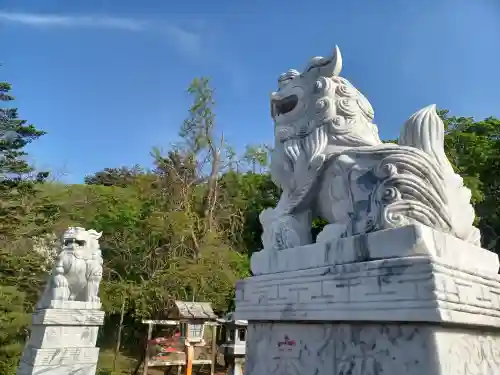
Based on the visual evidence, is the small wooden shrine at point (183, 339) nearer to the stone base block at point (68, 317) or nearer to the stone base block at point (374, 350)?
the stone base block at point (68, 317)

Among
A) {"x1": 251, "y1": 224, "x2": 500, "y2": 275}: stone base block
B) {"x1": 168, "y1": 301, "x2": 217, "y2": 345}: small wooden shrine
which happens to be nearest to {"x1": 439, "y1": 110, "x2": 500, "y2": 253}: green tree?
{"x1": 168, "y1": 301, "x2": 217, "y2": 345}: small wooden shrine

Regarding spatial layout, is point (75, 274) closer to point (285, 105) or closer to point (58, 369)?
point (58, 369)

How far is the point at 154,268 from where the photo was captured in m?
12.0

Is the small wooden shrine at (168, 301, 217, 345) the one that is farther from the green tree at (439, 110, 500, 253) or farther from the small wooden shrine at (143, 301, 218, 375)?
the green tree at (439, 110, 500, 253)

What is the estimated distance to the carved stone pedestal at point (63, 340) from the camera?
19.9 feet

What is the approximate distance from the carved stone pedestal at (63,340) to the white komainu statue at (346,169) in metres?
4.96

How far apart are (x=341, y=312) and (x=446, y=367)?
459mm

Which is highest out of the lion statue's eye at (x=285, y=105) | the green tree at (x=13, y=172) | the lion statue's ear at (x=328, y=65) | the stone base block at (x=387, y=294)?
the green tree at (x=13, y=172)

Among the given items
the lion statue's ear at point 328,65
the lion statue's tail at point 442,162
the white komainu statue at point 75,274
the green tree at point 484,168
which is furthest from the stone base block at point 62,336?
the green tree at point 484,168

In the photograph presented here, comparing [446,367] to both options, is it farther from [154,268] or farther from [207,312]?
[154,268]

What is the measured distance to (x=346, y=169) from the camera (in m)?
2.30

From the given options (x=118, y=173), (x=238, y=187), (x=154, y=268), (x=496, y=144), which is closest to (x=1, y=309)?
(x=154, y=268)

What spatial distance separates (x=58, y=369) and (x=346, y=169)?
579cm

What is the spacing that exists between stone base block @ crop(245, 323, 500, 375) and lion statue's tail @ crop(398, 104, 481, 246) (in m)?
0.51
